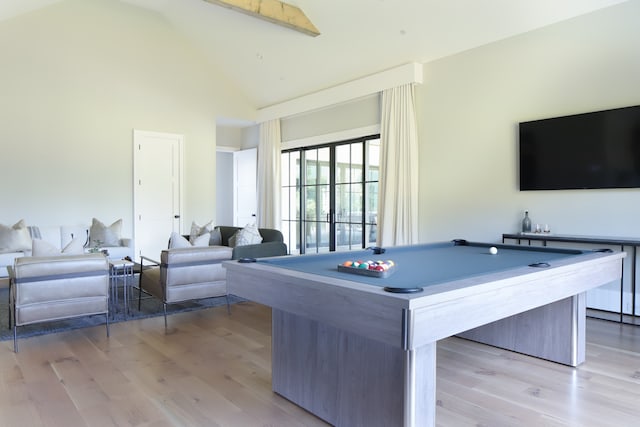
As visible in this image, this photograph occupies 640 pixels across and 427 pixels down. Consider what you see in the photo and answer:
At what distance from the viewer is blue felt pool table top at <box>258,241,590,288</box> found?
7.15ft

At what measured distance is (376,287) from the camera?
6.04 feet

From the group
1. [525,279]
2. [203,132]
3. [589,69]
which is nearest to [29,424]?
[525,279]

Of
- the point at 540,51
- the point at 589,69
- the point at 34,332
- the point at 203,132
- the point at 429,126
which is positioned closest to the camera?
the point at 34,332

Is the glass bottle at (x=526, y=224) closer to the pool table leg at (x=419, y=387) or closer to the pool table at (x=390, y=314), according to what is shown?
the pool table at (x=390, y=314)

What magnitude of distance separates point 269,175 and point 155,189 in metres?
→ 2.18

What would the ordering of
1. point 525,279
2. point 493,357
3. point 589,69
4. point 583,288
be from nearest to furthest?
point 525,279, point 583,288, point 493,357, point 589,69

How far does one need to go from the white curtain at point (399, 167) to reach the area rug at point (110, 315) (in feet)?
8.07

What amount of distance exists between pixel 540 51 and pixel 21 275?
5494 mm

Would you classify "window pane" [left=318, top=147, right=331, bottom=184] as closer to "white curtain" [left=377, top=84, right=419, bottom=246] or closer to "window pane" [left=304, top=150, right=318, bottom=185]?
"window pane" [left=304, top=150, right=318, bottom=185]

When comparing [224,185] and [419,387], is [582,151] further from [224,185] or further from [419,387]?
[224,185]

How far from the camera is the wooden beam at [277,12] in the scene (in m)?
5.76

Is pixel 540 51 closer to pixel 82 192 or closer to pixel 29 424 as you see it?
pixel 29 424

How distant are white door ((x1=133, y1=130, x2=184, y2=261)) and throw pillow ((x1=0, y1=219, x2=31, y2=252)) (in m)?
1.87

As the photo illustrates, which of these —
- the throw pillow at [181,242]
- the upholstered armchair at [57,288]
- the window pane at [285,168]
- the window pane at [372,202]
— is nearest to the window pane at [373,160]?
the window pane at [372,202]
